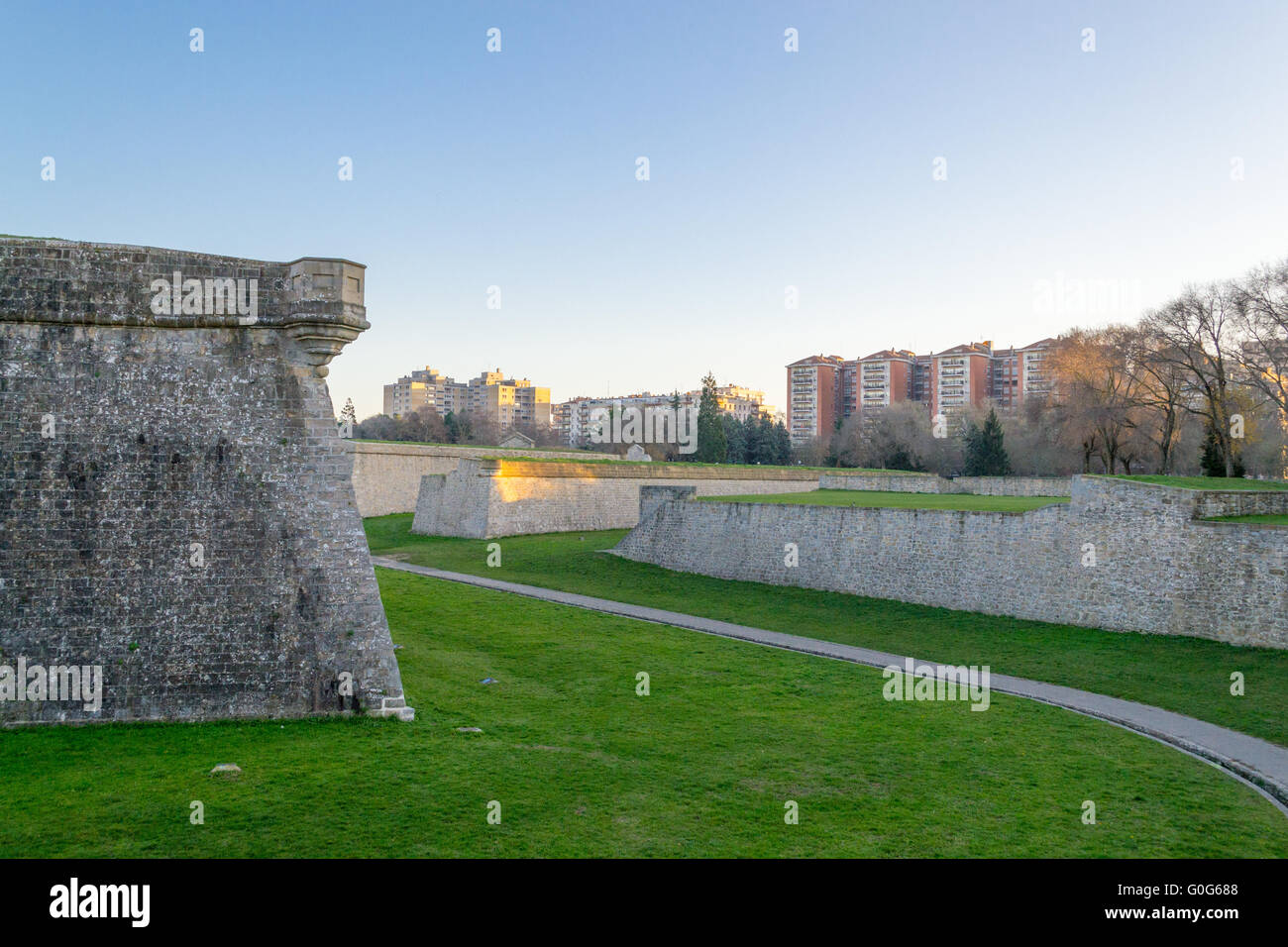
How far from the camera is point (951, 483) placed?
1645 inches

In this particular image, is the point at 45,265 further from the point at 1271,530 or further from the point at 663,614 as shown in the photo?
the point at 1271,530

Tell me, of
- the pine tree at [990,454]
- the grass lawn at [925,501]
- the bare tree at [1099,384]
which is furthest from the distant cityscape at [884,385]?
the grass lawn at [925,501]

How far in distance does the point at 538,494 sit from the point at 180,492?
28.7m

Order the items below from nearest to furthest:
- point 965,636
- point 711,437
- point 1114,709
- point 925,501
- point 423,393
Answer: point 1114,709 < point 965,636 < point 925,501 < point 711,437 < point 423,393

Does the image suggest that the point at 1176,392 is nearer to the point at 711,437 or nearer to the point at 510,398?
the point at 711,437

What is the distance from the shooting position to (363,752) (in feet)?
31.7

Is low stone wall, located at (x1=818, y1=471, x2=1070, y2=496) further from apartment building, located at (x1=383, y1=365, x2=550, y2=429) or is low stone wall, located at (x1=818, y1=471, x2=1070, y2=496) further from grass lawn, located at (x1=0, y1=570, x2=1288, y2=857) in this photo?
apartment building, located at (x1=383, y1=365, x2=550, y2=429)

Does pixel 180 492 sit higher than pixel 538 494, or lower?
higher

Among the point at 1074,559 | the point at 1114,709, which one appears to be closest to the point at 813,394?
the point at 1074,559

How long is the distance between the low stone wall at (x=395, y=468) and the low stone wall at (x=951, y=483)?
1533 cm

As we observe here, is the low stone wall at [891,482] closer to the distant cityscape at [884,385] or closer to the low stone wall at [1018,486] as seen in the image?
the low stone wall at [1018,486]

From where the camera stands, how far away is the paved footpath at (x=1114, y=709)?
1108cm
